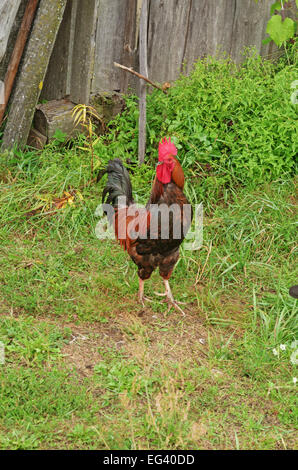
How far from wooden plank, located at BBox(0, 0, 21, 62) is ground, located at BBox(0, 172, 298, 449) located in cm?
143

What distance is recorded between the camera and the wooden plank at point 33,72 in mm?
5449

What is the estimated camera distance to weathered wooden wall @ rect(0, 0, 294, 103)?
5.75 m

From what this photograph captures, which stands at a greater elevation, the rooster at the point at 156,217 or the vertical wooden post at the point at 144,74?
the vertical wooden post at the point at 144,74

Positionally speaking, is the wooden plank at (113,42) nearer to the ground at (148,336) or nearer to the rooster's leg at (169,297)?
the ground at (148,336)

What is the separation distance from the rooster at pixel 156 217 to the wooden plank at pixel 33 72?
167 cm

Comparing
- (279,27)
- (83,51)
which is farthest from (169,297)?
(83,51)

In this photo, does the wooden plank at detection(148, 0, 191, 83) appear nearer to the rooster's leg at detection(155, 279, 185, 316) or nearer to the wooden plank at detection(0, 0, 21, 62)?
the wooden plank at detection(0, 0, 21, 62)

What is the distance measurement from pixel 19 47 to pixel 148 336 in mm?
3249

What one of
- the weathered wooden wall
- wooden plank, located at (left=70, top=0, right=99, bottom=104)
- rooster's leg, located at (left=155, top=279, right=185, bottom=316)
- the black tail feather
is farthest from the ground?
the weathered wooden wall

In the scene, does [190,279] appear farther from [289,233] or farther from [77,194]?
[77,194]

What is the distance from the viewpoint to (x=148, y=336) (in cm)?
400

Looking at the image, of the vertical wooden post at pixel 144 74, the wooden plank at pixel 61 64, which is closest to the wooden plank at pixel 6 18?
the wooden plank at pixel 61 64

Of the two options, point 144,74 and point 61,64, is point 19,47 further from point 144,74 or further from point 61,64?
point 144,74
